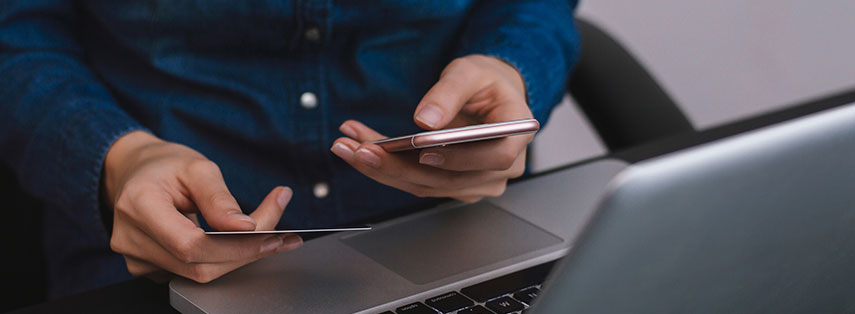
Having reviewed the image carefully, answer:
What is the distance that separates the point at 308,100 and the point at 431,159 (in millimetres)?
307

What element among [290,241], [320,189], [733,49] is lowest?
[733,49]

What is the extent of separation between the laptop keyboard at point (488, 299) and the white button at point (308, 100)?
0.35 m

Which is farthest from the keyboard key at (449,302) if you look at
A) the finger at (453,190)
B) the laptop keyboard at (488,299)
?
the finger at (453,190)

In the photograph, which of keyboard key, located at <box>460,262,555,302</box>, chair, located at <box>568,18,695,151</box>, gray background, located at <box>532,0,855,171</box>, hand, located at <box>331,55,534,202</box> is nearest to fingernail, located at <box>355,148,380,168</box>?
hand, located at <box>331,55,534,202</box>

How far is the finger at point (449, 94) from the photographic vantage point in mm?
516

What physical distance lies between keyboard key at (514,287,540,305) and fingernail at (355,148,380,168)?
0.42ft

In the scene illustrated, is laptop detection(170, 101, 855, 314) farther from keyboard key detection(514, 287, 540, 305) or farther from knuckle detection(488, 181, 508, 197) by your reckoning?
knuckle detection(488, 181, 508, 197)

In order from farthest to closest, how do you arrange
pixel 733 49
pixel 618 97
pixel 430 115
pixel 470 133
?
1. pixel 733 49
2. pixel 618 97
3. pixel 430 115
4. pixel 470 133

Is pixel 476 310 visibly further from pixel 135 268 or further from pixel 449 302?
pixel 135 268

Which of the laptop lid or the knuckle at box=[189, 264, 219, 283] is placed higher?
the laptop lid

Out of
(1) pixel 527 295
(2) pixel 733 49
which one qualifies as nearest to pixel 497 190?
(1) pixel 527 295

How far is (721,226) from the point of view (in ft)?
0.89

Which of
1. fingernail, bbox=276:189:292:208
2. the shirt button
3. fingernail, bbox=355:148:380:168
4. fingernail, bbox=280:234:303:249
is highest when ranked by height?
the shirt button

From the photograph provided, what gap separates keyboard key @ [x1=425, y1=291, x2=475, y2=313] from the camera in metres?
0.46
